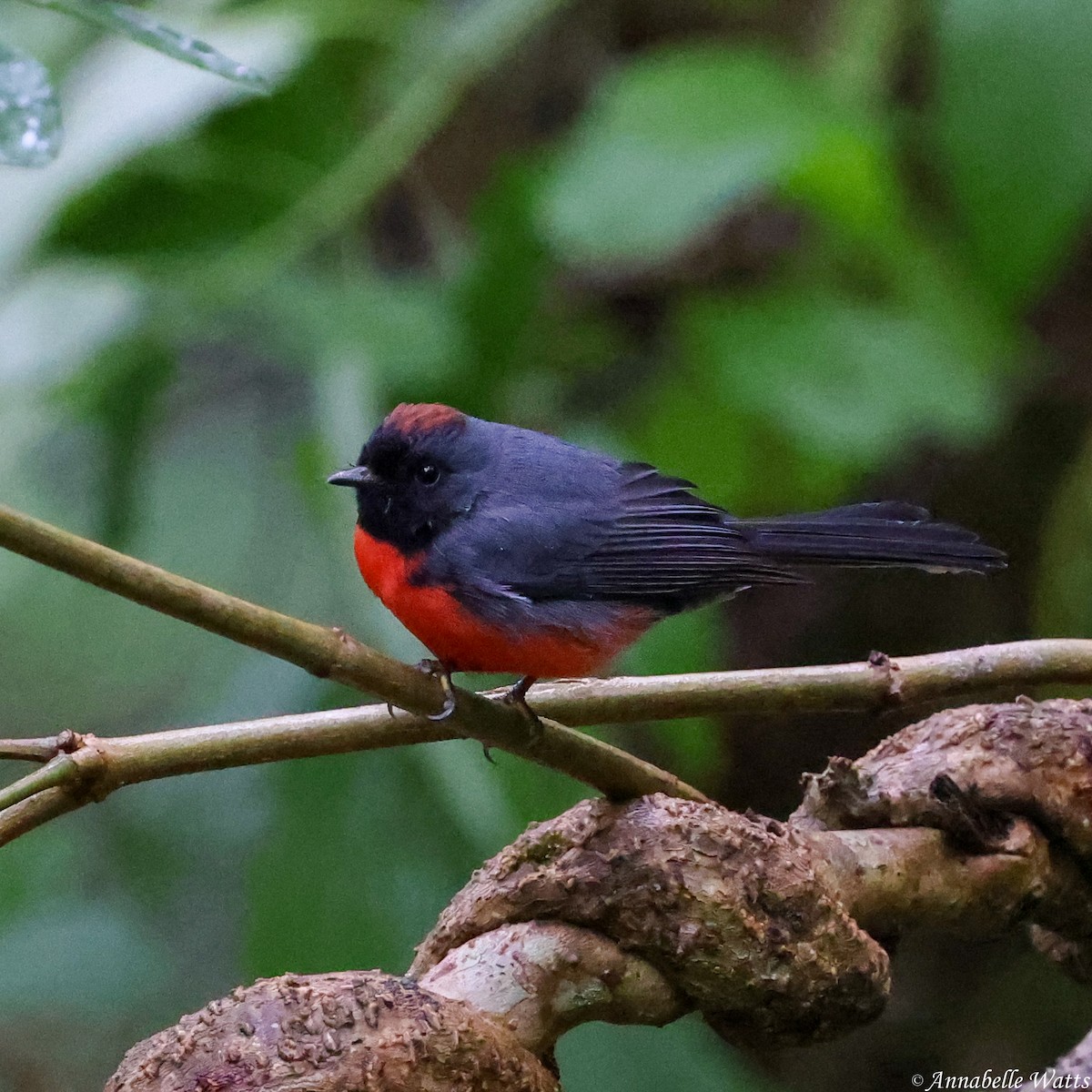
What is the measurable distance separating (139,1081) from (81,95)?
2.34 m

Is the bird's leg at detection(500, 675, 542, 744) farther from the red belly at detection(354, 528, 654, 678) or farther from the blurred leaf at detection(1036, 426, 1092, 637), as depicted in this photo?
the blurred leaf at detection(1036, 426, 1092, 637)

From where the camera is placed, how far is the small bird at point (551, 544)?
1964mm

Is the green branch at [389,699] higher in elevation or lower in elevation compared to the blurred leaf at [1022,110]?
lower

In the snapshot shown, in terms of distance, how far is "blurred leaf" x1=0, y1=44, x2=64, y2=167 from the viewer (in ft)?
4.09

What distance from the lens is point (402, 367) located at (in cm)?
277

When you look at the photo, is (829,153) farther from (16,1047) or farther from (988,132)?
(16,1047)

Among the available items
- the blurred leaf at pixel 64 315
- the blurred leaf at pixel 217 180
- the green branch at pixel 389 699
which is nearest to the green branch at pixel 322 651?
the green branch at pixel 389 699

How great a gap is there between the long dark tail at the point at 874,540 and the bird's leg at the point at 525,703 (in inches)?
19.3

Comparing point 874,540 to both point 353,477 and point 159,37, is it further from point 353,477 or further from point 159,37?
point 159,37

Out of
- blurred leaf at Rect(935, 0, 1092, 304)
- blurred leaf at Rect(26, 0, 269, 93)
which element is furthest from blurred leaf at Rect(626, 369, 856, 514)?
blurred leaf at Rect(26, 0, 269, 93)

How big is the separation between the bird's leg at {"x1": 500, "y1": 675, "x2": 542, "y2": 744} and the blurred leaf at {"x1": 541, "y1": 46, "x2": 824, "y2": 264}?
45.3 inches

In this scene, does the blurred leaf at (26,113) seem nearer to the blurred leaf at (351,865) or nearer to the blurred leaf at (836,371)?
the blurred leaf at (351,865)

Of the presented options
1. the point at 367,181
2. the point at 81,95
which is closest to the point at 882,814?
the point at 367,181

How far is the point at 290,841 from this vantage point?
2.47 m
